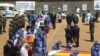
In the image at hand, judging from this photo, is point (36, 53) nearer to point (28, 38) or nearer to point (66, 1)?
point (28, 38)

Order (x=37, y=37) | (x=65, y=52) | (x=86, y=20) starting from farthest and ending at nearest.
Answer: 1. (x=86, y=20)
2. (x=37, y=37)
3. (x=65, y=52)

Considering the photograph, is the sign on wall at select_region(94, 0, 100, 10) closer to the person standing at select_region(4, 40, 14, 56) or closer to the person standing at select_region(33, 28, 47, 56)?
the person standing at select_region(33, 28, 47, 56)

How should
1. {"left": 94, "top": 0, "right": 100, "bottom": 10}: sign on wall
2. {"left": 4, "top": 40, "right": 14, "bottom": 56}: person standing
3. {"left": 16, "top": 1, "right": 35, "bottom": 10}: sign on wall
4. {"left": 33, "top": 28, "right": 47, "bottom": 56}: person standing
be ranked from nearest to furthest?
{"left": 4, "top": 40, "right": 14, "bottom": 56}: person standing → {"left": 33, "top": 28, "right": 47, "bottom": 56}: person standing → {"left": 94, "top": 0, "right": 100, "bottom": 10}: sign on wall → {"left": 16, "top": 1, "right": 35, "bottom": 10}: sign on wall

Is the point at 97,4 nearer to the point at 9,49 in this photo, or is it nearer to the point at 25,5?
the point at 25,5

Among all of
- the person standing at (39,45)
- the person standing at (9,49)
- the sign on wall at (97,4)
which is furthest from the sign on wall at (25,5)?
the person standing at (9,49)

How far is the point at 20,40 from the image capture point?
17.6m

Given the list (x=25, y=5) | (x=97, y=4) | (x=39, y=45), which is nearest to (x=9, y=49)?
(x=39, y=45)

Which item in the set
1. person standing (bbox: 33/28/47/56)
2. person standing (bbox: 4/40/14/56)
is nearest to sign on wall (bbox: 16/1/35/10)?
person standing (bbox: 33/28/47/56)

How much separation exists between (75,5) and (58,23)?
1164 centimetres

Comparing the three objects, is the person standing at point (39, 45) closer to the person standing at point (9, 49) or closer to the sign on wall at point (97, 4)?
the person standing at point (9, 49)

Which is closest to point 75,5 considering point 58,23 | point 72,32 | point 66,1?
point 66,1

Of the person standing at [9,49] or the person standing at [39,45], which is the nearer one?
the person standing at [9,49]

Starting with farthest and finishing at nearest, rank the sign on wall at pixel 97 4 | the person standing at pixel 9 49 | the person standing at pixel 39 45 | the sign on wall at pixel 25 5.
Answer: the sign on wall at pixel 25 5, the sign on wall at pixel 97 4, the person standing at pixel 39 45, the person standing at pixel 9 49

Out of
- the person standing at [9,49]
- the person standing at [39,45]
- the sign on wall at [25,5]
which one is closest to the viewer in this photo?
the person standing at [9,49]
